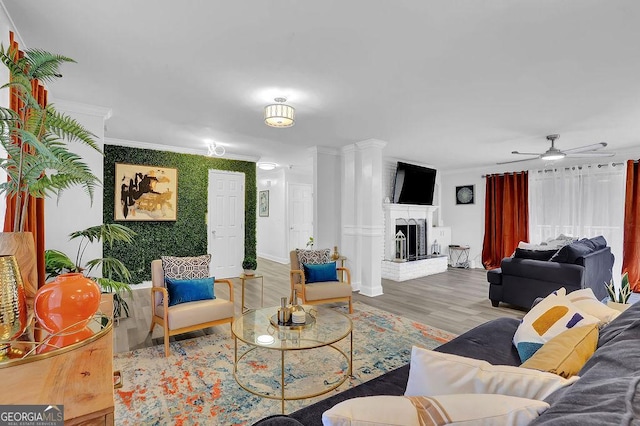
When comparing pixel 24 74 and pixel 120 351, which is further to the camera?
pixel 120 351

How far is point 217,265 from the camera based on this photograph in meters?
5.89

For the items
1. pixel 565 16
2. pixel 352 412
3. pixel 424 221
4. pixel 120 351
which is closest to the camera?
pixel 352 412

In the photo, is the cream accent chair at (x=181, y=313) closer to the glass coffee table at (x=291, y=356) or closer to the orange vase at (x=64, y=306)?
the glass coffee table at (x=291, y=356)

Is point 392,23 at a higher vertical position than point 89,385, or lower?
higher

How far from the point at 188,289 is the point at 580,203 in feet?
22.7

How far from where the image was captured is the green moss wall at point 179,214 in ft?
16.0

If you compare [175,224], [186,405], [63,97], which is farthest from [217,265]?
[186,405]

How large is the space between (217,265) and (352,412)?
5.59 m

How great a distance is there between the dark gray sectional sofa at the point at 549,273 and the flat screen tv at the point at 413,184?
2.58 meters

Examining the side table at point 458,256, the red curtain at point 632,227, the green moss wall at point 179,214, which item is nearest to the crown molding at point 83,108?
the green moss wall at point 179,214

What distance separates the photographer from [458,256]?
7637 millimetres

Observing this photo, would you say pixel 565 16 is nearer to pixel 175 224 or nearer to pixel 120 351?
pixel 120 351

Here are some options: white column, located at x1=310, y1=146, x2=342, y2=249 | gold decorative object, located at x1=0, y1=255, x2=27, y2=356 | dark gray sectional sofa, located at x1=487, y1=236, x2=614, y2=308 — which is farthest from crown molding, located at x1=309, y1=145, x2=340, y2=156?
gold decorative object, located at x1=0, y1=255, x2=27, y2=356

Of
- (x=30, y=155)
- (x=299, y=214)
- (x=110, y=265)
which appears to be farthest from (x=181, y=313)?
(x=299, y=214)
